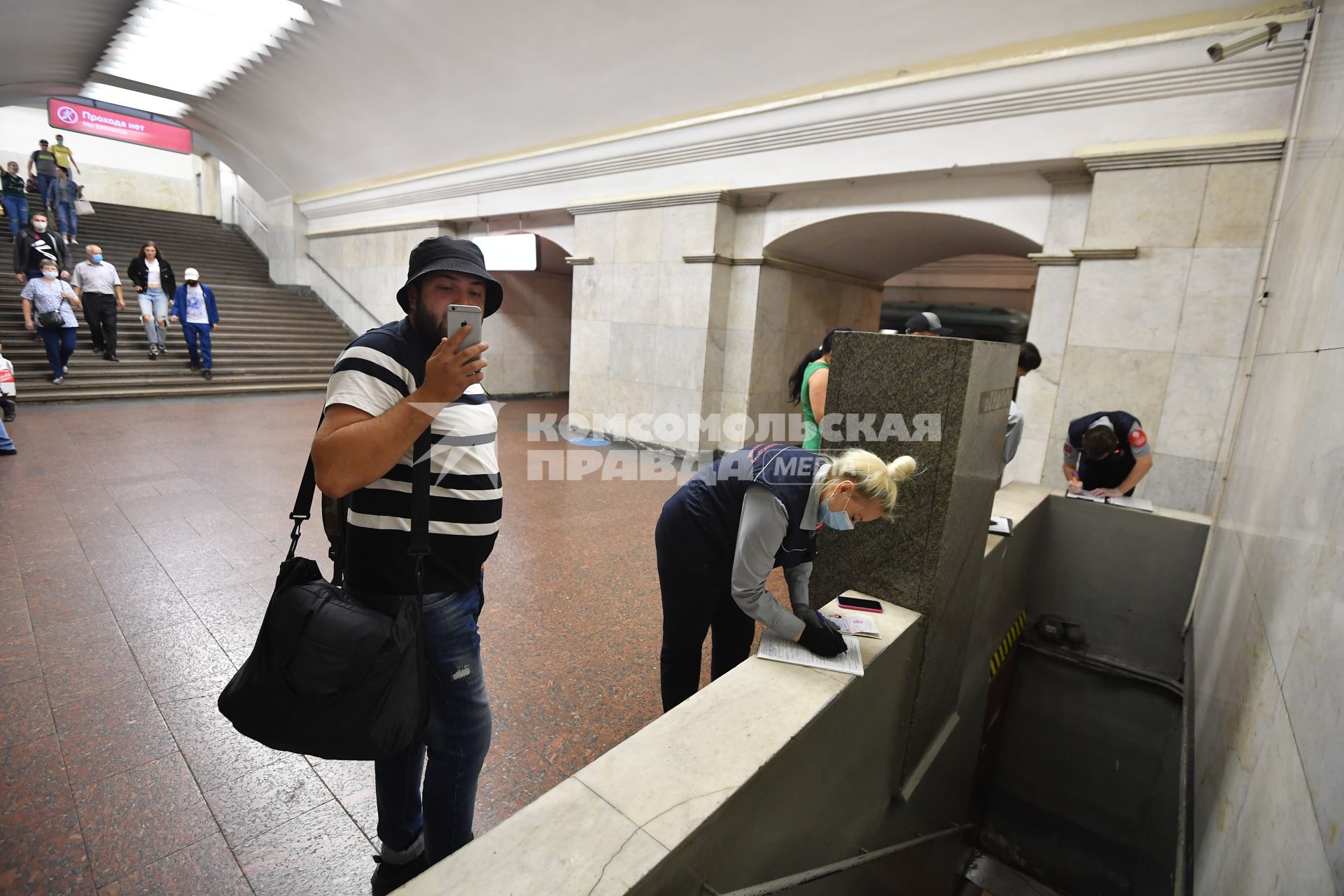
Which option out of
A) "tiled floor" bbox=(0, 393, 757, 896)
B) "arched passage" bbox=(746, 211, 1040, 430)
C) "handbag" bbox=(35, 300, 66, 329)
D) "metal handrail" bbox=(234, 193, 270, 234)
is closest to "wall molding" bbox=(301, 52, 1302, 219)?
"arched passage" bbox=(746, 211, 1040, 430)

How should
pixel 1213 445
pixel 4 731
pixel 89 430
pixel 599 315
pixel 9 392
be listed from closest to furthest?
pixel 4 731
pixel 1213 445
pixel 9 392
pixel 89 430
pixel 599 315

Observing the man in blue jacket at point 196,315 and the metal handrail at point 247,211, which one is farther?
the metal handrail at point 247,211

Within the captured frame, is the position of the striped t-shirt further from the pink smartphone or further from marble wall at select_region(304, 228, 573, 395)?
marble wall at select_region(304, 228, 573, 395)

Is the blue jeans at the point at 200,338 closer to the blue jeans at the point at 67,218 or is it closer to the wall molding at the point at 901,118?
the wall molding at the point at 901,118

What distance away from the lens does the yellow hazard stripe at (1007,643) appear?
14.2 feet

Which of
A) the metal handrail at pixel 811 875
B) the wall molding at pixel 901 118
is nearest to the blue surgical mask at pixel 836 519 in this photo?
the metal handrail at pixel 811 875

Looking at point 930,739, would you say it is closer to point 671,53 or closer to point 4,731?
point 4,731

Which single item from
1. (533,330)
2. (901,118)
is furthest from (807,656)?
(533,330)

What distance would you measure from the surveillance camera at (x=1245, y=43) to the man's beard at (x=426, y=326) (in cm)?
563

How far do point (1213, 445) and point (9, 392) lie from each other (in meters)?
11.2

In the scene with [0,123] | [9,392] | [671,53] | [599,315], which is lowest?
[9,392]

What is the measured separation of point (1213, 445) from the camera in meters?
4.91

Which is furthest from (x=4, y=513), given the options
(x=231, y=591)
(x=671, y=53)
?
(x=671, y=53)

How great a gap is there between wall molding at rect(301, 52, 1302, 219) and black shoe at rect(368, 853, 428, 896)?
6.65m
